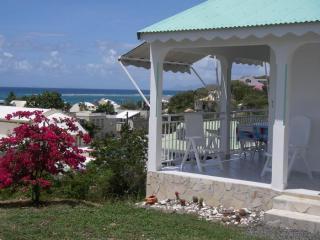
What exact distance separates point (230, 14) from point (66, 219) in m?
4.33

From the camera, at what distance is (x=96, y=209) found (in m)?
8.34

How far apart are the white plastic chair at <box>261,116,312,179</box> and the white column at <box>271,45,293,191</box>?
0.80 m

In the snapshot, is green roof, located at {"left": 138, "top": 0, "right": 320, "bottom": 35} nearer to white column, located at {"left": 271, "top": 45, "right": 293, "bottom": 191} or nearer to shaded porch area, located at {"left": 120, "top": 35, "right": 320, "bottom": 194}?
shaded porch area, located at {"left": 120, "top": 35, "right": 320, "bottom": 194}

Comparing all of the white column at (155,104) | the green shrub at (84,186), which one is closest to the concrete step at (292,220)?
the white column at (155,104)

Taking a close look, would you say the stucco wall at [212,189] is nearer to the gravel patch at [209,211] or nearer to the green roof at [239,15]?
the gravel patch at [209,211]

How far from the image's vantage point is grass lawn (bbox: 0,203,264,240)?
673cm

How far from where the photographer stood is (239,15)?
8.73 m

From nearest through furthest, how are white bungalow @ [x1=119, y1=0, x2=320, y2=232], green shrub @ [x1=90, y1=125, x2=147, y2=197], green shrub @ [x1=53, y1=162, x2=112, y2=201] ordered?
1. white bungalow @ [x1=119, y1=0, x2=320, y2=232]
2. green shrub @ [x1=53, y1=162, x2=112, y2=201]
3. green shrub @ [x1=90, y1=125, x2=147, y2=197]

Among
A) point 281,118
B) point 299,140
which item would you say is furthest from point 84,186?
point 281,118

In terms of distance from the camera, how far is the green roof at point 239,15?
26.0 ft

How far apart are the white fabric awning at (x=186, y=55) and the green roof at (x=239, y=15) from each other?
1181 mm

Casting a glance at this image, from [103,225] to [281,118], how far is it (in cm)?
319

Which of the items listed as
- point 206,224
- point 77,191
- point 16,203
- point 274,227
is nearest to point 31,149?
Answer: point 16,203

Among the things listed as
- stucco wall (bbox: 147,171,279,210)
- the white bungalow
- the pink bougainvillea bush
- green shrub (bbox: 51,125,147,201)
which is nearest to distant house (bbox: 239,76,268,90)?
green shrub (bbox: 51,125,147,201)
